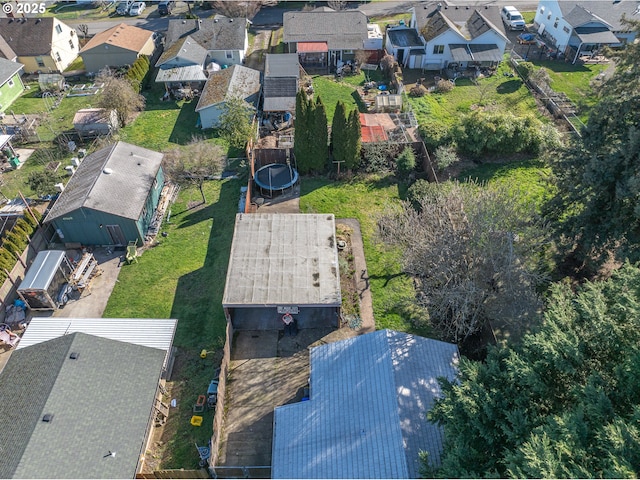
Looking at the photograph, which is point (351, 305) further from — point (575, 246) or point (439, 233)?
point (575, 246)

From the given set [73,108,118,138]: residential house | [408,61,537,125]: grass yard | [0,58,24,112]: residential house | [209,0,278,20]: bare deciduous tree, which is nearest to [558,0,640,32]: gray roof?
[408,61,537,125]: grass yard

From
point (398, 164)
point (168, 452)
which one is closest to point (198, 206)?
point (398, 164)

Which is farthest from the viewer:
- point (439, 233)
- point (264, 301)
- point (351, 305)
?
point (351, 305)

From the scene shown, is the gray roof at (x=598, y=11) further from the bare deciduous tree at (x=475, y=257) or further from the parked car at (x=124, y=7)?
the parked car at (x=124, y=7)

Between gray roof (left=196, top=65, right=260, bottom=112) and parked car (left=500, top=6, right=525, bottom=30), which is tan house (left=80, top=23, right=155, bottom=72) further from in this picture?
parked car (left=500, top=6, right=525, bottom=30)

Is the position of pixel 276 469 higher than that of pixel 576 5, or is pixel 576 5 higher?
pixel 576 5

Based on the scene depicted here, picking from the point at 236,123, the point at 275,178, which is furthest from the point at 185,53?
the point at 275,178
